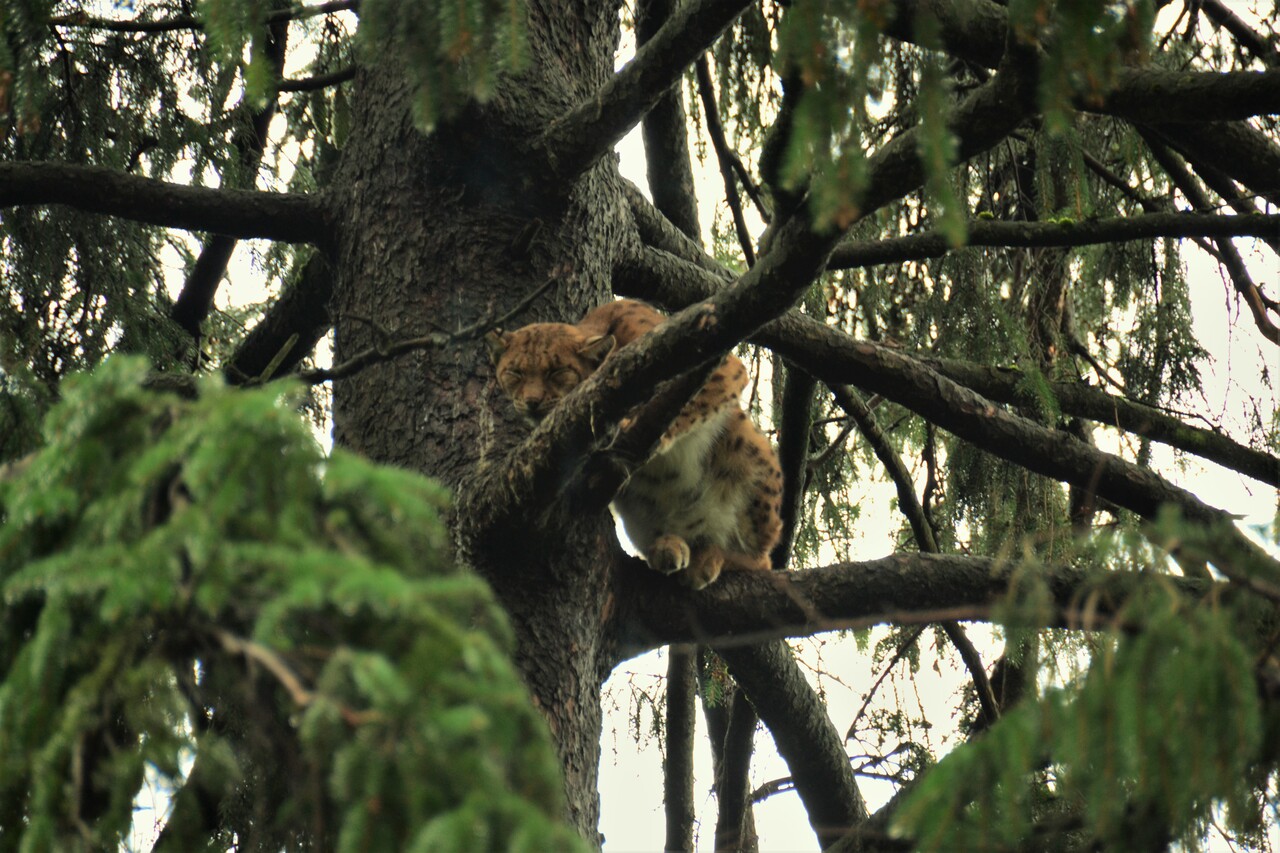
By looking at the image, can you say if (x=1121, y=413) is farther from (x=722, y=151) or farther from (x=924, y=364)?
(x=722, y=151)

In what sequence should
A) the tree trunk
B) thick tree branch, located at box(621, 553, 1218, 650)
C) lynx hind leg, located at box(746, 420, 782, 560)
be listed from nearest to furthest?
the tree trunk < thick tree branch, located at box(621, 553, 1218, 650) < lynx hind leg, located at box(746, 420, 782, 560)

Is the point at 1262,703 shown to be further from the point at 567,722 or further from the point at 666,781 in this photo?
the point at 666,781

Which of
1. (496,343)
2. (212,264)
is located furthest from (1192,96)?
(212,264)

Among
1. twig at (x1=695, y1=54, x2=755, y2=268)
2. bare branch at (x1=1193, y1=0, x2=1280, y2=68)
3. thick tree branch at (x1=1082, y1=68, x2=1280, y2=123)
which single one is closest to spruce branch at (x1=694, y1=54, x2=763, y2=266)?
twig at (x1=695, y1=54, x2=755, y2=268)

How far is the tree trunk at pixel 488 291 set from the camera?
127 inches

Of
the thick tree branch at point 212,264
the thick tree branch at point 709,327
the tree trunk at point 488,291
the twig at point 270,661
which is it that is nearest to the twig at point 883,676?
the tree trunk at point 488,291

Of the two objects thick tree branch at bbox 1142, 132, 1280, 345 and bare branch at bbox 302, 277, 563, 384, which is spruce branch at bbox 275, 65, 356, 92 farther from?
thick tree branch at bbox 1142, 132, 1280, 345

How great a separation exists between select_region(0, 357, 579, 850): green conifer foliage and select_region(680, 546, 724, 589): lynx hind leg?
2.41 m

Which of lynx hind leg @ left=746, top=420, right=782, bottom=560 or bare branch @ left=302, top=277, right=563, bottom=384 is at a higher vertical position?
lynx hind leg @ left=746, top=420, right=782, bottom=560

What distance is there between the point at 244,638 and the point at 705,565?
2.97 meters

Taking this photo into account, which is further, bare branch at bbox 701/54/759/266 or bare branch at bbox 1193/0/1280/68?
bare branch at bbox 701/54/759/266

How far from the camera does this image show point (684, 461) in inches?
185

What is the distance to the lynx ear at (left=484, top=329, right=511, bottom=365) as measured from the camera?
12.1 feet

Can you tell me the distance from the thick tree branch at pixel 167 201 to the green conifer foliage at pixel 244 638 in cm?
213
